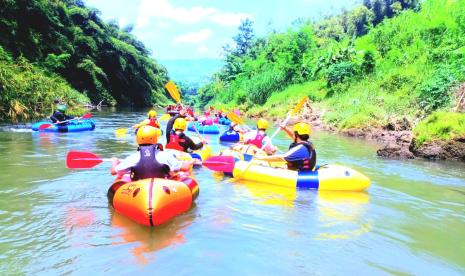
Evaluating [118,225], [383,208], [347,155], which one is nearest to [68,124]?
[347,155]

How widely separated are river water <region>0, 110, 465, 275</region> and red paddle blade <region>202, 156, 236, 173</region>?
0.76 ft

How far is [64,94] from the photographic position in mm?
18234

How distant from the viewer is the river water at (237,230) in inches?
144

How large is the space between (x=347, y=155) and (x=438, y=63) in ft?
25.2

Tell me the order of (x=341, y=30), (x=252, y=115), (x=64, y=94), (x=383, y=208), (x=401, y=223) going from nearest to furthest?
1. (x=401, y=223)
2. (x=383, y=208)
3. (x=64, y=94)
4. (x=252, y=115)
5. (x=341, y=30)

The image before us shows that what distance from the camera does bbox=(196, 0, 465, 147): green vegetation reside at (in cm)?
1405

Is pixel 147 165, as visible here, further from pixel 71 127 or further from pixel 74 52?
pixel 74 52

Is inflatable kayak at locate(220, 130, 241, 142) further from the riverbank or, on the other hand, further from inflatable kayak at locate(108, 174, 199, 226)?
inflatable kayak at locate(108, 174, 199, 226)

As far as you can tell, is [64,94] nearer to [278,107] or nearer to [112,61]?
[278,107]

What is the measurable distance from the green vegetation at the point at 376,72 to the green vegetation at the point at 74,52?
11.6m

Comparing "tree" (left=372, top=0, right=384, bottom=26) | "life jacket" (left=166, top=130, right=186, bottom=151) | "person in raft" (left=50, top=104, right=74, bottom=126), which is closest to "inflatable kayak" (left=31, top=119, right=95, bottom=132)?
"person in raft" (left=50, top=104, right=74, bottom=126)

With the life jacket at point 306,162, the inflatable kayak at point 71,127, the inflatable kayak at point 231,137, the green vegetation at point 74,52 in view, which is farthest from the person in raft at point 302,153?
the green vegetation at point 74,52

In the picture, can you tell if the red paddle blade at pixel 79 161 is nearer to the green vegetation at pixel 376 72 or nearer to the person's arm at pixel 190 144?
the person's arm at pixel 190 144

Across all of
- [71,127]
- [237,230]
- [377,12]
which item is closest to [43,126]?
[71,127]
